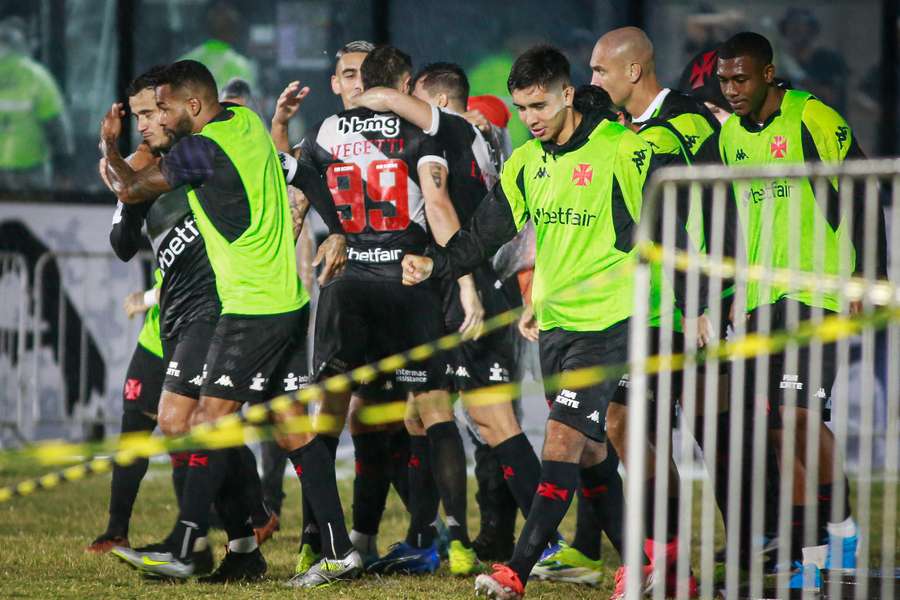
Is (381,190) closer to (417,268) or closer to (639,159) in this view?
(417,268)

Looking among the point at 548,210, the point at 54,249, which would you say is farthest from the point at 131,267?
the point at 548,210

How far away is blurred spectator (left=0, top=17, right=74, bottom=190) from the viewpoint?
1181 cm

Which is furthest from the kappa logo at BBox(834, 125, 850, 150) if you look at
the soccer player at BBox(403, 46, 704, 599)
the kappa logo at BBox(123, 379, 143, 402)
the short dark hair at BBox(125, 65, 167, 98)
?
the kappa logo at BBox(123, 379, 143, 402)

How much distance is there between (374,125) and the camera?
6.89 meters

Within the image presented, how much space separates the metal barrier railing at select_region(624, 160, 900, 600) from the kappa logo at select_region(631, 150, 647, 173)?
0.24m

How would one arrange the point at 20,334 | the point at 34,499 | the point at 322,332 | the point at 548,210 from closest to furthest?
the point at 548,210 → the point at 322,332 → the point at 34,499 → the point at 20,334

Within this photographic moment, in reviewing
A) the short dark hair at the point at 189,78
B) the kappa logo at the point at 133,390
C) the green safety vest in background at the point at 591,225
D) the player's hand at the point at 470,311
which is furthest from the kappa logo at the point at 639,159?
the kappa logo at the point at 133,390

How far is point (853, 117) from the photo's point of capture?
39.4 feet

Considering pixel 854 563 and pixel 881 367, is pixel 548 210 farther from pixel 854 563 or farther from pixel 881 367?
pixel 881 367

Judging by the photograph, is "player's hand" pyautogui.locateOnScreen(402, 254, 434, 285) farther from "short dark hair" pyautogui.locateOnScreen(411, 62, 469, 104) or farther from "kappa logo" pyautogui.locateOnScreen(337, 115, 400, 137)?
"short dark hair" pyautogui.locateOnScreen(411, 62, 469, 104)

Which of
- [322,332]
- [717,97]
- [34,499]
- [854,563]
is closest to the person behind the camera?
[854,563]

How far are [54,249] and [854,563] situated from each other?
733 centimetres

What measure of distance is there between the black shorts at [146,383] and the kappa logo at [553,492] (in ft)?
7.87

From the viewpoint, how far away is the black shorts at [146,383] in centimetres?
737
